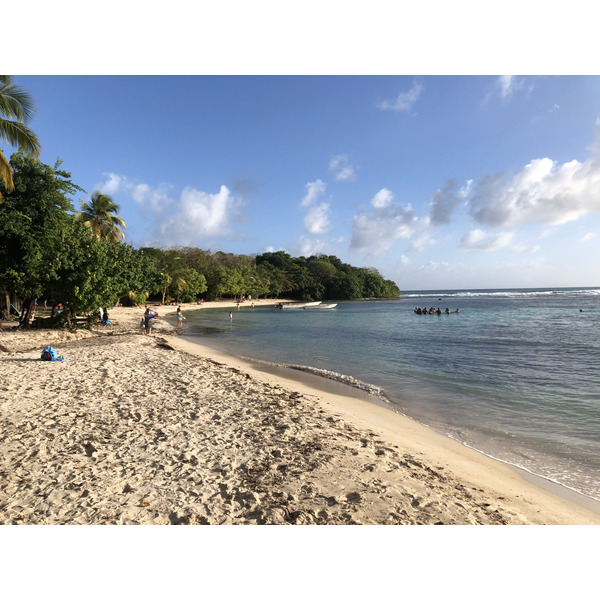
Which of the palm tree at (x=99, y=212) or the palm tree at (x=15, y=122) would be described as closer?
the palm tree at (x=15, y=122)

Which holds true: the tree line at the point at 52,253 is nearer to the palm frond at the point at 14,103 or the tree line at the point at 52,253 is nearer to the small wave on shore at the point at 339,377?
the palm frond at the point at 14,103

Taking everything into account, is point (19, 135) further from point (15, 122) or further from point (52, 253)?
point (52, 253)

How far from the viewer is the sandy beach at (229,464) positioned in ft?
11.7

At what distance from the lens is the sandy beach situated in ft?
11.7

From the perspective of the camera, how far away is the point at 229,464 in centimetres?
459

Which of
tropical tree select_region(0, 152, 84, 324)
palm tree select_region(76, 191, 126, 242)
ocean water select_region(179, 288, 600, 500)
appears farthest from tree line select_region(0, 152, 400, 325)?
palm tree select_region(76, 191, 126, 242)

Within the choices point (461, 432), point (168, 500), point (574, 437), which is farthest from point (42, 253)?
point (574, 437)

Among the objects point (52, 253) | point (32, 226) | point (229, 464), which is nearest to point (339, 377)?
point (229, 464)

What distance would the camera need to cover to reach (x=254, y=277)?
7831 centimetres

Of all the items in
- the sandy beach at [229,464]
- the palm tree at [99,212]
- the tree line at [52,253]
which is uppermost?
the palm tree at [99,212]

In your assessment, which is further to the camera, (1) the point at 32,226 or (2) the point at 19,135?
(1) the point at 32,226

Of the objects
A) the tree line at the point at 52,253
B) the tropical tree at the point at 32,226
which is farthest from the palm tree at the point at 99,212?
the tropical tree at the point at 32,226

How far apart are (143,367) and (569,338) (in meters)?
25.2

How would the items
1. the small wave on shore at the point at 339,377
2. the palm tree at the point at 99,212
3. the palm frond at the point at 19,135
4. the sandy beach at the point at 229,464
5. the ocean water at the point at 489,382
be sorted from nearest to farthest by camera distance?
the sandy beach at the point at 229,464
the ocean water at the point at 489,382
the small wave on shore at the point at 339,377
the palm frond at the point at 19,135
the palm tree at the point at 99,212
